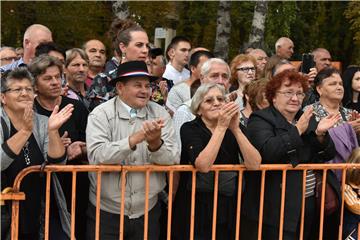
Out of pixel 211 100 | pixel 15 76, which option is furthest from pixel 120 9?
pixel 15 76

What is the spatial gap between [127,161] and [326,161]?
1740 millimetres

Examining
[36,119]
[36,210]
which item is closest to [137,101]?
[36,119]

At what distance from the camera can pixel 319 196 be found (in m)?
5.11

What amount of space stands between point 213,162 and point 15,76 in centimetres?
163

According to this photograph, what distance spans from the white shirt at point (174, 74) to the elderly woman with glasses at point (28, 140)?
11.1 feet

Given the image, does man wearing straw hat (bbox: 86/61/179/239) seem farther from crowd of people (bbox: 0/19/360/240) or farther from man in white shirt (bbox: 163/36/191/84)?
man in white shirt (bbox: 163/36/191/84)

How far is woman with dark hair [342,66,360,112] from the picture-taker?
721cm

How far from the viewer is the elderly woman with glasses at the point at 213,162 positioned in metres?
4.71

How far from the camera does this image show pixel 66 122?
503 cm

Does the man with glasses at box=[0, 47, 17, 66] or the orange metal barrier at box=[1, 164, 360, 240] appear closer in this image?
the orange metal barrier at box=[1, 164, 360, 240]

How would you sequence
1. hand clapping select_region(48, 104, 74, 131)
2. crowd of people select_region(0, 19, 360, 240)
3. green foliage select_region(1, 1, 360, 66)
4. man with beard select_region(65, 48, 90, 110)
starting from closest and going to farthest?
hand clapping select_region(48, 104, 74, 131), crowd of people select_region(0, 19, 360, 240), man with beard select_region(65, 48, 90, 110), green foliage select_region(1, 1, 360, 66)

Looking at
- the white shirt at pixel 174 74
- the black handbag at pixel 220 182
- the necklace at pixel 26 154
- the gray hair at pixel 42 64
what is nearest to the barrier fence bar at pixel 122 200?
the black handbag at pixel 220 182

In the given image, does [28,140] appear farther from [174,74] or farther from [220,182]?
[174,74]

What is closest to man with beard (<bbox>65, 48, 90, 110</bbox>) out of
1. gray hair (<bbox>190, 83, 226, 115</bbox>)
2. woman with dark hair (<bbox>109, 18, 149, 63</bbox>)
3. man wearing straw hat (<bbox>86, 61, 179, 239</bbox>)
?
woman with dark hair (<bbox>109, 18, 149, 63</bbox>)
